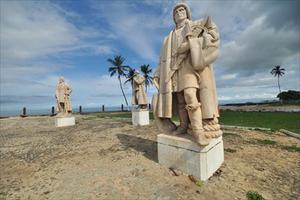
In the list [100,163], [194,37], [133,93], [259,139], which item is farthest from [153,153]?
[133,93]

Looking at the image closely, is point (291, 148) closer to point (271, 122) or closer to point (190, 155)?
point (190, 155)

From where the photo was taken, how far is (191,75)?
3.71 meters

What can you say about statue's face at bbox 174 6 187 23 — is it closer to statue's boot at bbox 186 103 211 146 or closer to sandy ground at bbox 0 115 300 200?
statue's boot at bbox 186 103 211 146

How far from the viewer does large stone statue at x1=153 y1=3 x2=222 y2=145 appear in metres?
3.52

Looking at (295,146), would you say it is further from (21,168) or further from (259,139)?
(21,168)

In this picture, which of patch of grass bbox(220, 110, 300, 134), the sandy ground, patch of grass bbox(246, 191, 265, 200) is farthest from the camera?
patch of grass bbox(220, 110, 300, 134)

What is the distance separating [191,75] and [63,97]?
449 inches

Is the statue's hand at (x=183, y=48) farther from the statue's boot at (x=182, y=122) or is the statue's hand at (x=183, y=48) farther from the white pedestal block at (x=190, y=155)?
the white pedestal block at (x=190, y=155)

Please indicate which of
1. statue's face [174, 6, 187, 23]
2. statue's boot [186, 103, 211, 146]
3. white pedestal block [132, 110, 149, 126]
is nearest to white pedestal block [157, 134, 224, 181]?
statue's boot [186, 103, 211, 146]

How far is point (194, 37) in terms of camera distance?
369 cm

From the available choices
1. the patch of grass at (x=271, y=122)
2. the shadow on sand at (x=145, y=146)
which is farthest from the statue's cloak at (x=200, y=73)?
the patch of grass at (x=271, y=122)

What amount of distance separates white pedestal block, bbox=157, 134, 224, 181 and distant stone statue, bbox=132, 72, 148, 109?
8.00 metres

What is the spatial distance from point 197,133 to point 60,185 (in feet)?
8.36

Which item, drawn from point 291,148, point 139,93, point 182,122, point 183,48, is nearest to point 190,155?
point 182,122
